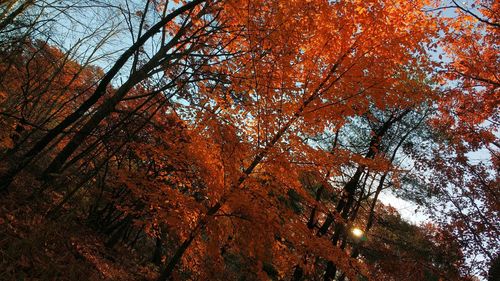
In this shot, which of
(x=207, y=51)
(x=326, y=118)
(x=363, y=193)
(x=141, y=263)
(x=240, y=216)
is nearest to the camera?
(x=240, y=216)

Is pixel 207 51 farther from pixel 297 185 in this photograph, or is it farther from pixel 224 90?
pixel 297 185

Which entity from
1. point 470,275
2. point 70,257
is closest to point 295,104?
point 70,257

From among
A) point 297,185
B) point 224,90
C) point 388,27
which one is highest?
point 388,27

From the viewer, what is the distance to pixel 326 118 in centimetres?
565

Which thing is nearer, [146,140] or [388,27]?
[388,27]

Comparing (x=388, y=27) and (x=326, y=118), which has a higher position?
(x=388, y=27)

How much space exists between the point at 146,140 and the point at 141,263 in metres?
4.47

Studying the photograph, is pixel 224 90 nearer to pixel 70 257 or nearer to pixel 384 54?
pixel 384 54

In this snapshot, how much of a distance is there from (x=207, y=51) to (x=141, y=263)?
689cm

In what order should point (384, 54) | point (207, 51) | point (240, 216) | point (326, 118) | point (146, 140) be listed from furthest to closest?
1. point (146, 140)
2. point (207, 51)
3. point (326, 118)
4. point (384, 54)
5. point (240, 216)

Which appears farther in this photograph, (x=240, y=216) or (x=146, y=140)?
(x=146, y=140)

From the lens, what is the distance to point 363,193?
12664mm

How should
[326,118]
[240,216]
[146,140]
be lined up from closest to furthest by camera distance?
[240,216] < [326,118] < [146,140]

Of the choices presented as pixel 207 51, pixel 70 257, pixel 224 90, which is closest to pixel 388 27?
pixel 224 90
